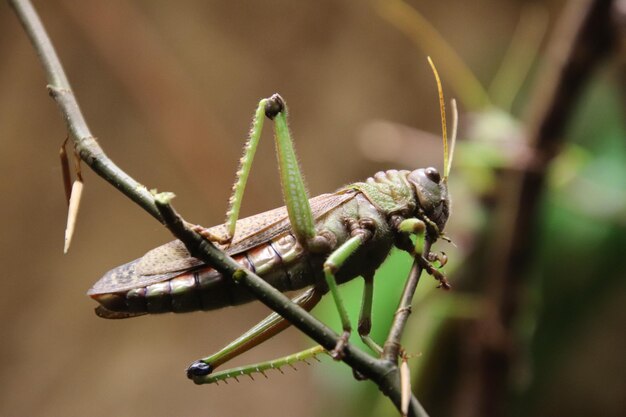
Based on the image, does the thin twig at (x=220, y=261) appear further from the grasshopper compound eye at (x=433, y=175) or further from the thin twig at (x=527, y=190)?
the thin twig at (x=527, y=190)

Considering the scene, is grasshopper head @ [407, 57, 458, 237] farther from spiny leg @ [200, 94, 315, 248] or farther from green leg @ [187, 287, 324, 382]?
green leg @ [187, 287, 324, 382]

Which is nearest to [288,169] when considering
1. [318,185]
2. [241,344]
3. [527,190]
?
[241,344]

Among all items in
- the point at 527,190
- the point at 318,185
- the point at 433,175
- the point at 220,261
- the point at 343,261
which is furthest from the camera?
the point at 318,185

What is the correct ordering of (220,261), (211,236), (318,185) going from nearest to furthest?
1. (220,261)
2. (211,236)
3. (318,185)

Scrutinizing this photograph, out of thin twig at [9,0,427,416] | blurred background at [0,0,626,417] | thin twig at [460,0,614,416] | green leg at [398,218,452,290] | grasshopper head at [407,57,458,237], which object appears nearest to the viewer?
thin twig at [9,0,427,416]

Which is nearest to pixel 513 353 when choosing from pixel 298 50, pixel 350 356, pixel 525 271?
pixel 525 271

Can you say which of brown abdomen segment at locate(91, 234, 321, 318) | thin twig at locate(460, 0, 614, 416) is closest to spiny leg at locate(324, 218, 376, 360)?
brown abdomen segment at locate(91, 234, 321, 318)

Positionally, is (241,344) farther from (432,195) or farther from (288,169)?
(432,195)
